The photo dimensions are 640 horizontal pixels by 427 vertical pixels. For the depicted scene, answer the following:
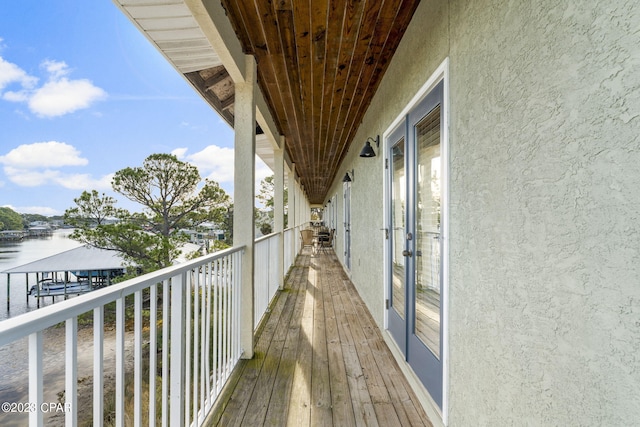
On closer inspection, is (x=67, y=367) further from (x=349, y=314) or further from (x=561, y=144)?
(x=349, y=314)

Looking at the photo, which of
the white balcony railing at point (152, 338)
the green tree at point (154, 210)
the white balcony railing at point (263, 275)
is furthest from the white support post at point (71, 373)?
the green tree at point (154, 210)

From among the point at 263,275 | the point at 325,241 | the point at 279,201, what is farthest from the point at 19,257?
the point at 325,241

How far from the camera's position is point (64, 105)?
22.7 feet

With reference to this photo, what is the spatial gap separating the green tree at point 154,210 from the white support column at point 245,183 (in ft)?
19.7

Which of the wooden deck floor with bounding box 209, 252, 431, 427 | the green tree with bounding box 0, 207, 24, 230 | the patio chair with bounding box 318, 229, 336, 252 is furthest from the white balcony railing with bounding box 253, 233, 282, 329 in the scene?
the patio chair with bounding box 318, 229, 336, 252

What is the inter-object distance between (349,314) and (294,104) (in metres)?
2.74

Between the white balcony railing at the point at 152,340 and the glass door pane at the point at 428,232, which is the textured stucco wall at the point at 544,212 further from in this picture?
the white balcony railing at the point at 152,340

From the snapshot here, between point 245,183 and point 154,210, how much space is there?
765 cm

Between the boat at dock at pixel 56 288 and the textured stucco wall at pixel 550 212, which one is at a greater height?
the textured stucco wall at pixel 550 212

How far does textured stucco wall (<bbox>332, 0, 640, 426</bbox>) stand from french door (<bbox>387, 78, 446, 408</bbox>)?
0.28 m

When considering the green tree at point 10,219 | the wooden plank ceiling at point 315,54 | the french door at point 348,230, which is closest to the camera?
the wooden plank ceiling at point 315,54

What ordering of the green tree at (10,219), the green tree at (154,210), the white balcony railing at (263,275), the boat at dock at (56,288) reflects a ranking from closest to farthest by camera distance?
1. the green tree at (10,219)
2. the white balcony railing at (263,275)
3. the boat at dock at (56,288)
4. the green tree at (154,210)

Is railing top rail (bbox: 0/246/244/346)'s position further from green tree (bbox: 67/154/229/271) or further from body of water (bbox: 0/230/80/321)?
green tree (bbox: 67/154/229/271)

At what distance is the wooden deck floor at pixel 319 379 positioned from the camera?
1877 mm
